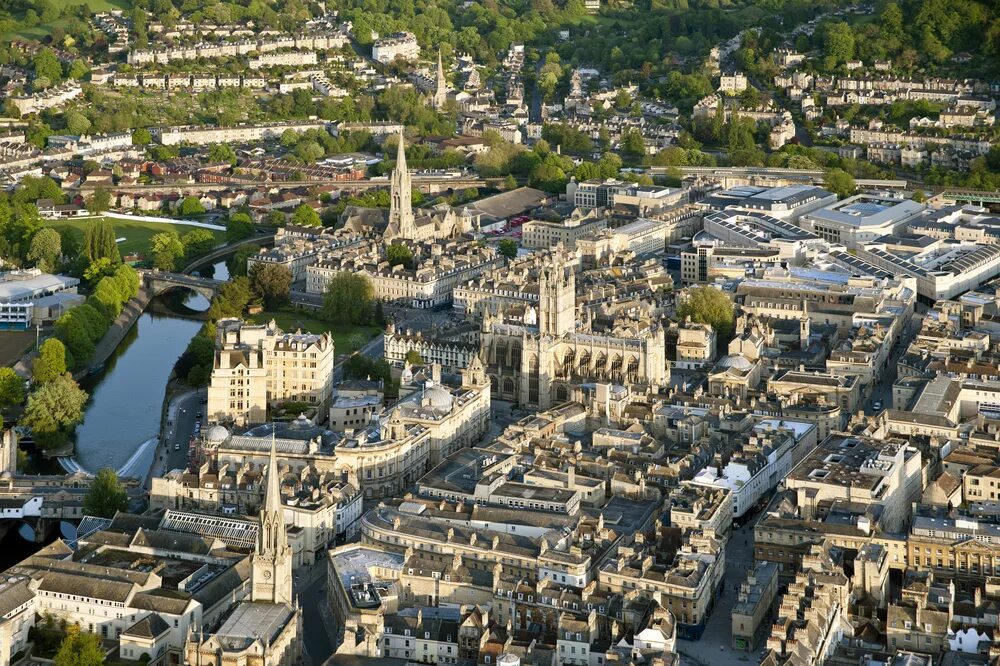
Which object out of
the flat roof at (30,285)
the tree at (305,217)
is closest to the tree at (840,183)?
the tree at (305,217)

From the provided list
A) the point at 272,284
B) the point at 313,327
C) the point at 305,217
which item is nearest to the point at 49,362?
the point at 313,327

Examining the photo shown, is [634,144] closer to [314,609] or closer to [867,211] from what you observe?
[867,211]

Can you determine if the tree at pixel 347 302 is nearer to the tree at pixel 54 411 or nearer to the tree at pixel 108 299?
the tree at pixel 108 299

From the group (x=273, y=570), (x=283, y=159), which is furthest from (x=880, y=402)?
(x=283, y=159)

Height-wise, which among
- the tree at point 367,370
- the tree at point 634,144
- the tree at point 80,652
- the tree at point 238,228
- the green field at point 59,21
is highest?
the green field at point 59,21

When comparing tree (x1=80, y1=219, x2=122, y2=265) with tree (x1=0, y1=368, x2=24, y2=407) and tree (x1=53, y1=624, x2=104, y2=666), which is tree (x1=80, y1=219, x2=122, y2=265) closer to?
tree (x1=0, y1=368, x2=24, y2=407)

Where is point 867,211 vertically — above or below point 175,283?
above
